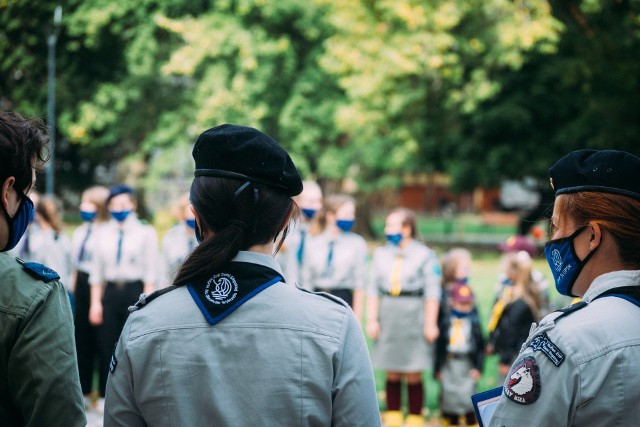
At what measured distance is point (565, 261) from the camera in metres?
2.29

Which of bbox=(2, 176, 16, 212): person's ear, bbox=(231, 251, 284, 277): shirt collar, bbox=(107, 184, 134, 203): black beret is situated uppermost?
bbox=(2, 176, 16, 212): person's ear

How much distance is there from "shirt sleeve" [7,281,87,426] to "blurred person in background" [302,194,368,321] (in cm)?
521

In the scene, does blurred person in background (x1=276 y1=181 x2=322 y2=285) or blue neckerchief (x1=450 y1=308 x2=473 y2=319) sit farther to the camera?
blurred person in background (x1=276 y1=181 x2=322 y2=285)

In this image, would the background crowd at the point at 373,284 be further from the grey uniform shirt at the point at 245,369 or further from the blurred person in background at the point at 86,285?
the grey uniform shirt at the point at 245,369

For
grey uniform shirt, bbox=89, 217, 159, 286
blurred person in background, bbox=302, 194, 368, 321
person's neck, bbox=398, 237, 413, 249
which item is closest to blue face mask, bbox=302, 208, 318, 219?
blurred person in background, bbox=302, 194, 368, 321

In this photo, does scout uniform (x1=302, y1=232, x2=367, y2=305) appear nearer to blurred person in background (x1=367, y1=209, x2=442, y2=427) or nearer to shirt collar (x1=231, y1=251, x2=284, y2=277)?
blurred person in background (x1=367, y1=209, x2=442, y2=427)

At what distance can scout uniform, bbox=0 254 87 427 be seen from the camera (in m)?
2.06

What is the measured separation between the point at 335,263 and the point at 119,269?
6.81 ft

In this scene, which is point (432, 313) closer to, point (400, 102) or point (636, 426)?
point (636, 426)

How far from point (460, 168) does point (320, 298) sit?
2530 centimetres

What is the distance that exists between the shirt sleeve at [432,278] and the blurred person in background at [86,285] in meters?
3.23

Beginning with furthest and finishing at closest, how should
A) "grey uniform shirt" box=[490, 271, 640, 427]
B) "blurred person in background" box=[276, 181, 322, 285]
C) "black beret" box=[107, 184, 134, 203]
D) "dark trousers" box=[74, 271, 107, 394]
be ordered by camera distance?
"dark trousers" box=[74, 271, 107, 394], "blurred person in background" box=[276, 181, 322, 285], "black beret" box=[107, 184, 134, 203], "grey uniform shirt" box=[490, 271, 640, 427]

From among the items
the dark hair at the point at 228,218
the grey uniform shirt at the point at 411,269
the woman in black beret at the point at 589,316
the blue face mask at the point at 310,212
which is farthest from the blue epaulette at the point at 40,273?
the blue face mask at the point at 310,212

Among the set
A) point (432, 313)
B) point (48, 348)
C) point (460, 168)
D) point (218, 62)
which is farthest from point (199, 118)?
point (48, 348)
